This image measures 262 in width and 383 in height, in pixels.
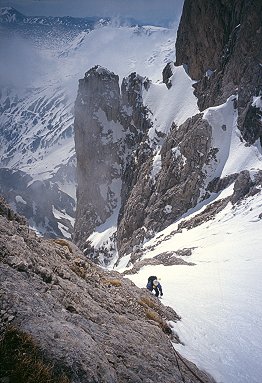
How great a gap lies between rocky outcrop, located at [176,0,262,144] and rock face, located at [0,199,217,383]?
70.7 m

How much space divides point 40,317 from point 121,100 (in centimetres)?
14268

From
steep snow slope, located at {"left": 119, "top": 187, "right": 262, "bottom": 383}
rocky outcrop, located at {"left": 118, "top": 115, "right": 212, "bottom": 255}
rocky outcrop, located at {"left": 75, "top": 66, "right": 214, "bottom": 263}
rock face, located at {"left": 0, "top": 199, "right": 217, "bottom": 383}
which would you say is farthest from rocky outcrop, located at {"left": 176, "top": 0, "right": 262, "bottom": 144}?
rock face, located at {"left": 0, "top": 199, "right": 217, "bottom": 383}

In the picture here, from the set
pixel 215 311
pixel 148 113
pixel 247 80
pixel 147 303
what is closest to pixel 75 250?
pixel 147 303

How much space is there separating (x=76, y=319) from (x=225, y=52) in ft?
344

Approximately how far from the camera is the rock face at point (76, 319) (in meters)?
5.59

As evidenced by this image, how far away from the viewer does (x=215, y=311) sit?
13.4m

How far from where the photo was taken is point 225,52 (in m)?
98.5

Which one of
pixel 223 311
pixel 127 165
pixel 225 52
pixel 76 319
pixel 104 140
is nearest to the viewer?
pixel 76 319

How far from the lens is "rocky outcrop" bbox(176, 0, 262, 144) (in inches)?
3177

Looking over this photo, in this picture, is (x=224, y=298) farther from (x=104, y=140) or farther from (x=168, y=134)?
(x=104, y=140)

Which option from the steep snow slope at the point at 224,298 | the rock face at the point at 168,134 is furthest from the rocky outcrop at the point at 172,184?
the steep snow slope at the point at 224,298

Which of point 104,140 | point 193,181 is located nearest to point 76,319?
point 193,181

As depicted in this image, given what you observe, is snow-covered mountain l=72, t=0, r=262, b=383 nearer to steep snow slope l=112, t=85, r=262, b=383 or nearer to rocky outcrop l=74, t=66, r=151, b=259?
steep snow slope l=112, t=85, r=262, b=383

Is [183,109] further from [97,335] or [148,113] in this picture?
[97,335]
